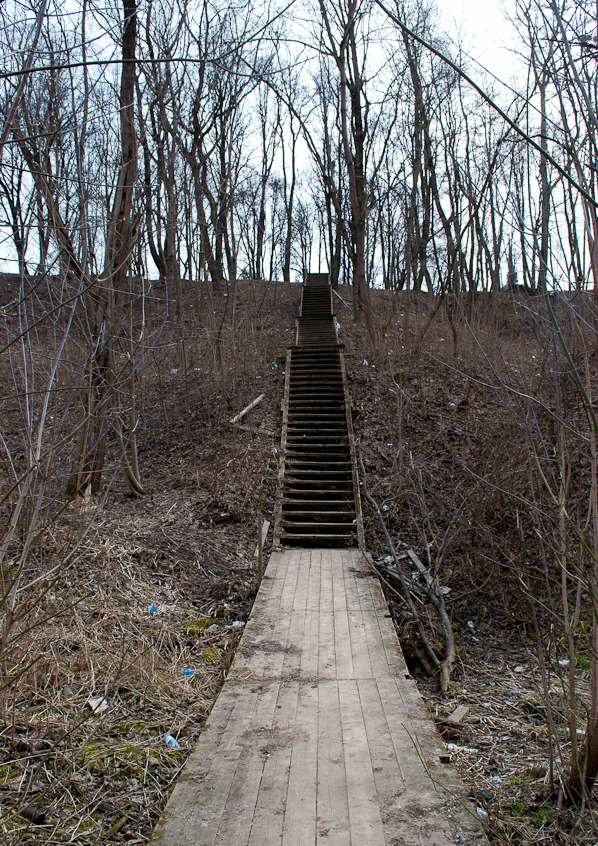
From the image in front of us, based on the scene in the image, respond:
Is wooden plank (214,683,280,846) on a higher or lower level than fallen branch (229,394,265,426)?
lower

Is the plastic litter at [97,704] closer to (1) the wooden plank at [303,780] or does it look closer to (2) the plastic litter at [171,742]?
(2) the plastic litter at [171,742]

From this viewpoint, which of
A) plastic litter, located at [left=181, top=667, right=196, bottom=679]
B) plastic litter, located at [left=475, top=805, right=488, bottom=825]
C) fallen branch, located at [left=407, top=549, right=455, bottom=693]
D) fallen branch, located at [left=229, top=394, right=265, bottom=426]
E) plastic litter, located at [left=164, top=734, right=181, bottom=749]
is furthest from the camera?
fallen branch, located at [left=229, top=394, right=265, bottom=426]

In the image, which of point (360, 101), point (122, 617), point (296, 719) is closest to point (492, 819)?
point (296, 719)

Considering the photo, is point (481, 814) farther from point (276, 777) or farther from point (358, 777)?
point (276, 777)

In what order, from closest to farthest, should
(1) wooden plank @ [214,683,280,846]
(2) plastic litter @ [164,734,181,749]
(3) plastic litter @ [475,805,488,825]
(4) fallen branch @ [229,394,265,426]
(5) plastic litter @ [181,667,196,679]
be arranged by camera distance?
(1) wooden plank @ [214,683,280,846] < (3) plastic litter @ [475,805,488,825] < (2) plastic litter @ [164,734,181,749] < (5) plastic litter @ [181,667,196,679] < (4) fallen branch @ [229,394,265,426]

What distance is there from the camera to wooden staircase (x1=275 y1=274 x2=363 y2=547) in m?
10.3

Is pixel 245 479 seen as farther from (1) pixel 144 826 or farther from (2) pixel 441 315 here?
(2) pixel 441 315

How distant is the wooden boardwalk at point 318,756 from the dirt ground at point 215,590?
26cm

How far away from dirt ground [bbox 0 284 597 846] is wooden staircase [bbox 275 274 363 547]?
0.31 m

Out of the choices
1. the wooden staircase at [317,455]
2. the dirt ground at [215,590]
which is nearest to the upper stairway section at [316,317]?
the wooden staircase at [317,455]

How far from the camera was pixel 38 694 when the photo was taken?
4324 millimetres

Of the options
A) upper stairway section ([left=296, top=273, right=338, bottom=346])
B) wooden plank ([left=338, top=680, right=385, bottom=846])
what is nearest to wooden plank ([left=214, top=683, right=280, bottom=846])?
wooden plank ([left=338, top=680, right=385, bottom=846])

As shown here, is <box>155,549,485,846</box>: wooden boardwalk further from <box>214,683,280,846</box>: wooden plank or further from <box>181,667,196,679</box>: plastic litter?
<box>181,667,196,679</box>: plastic litter

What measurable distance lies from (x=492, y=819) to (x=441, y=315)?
70.9 feet
